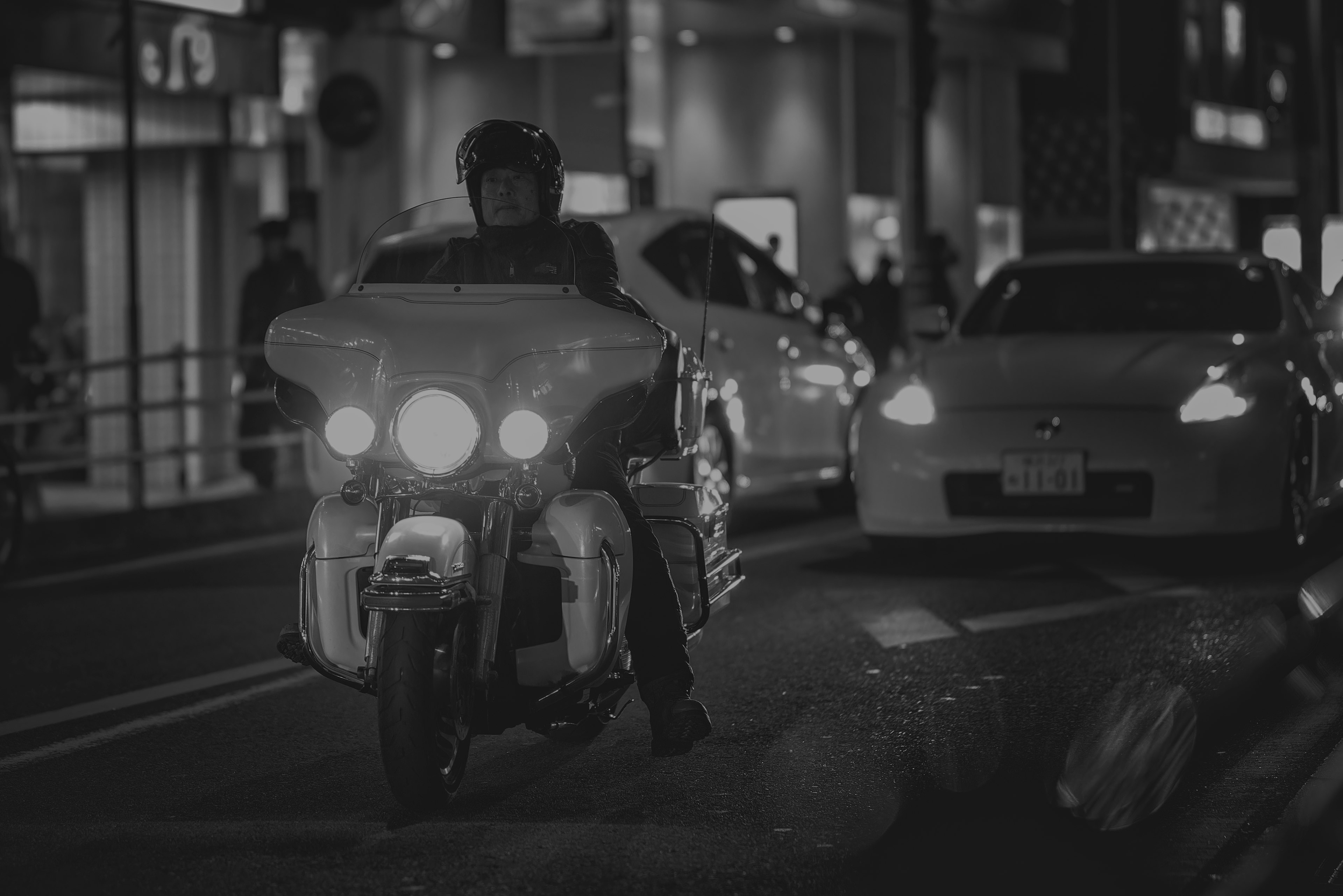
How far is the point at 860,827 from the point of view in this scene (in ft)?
16.8

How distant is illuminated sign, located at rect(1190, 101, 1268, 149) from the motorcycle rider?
32047mm

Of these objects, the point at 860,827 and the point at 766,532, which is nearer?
the point at 860,827

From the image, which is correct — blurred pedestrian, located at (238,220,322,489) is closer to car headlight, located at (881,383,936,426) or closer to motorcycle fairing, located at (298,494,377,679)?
car headlight, located at (881,383,936,426)

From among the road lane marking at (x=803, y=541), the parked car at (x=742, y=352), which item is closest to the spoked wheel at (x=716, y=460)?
the parked car at (x=742, y=352)

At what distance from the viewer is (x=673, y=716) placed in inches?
219

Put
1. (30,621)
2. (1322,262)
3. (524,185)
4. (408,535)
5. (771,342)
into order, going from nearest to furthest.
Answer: (408,535) → (524,185) → (30,621) → (771,342) → (1322,262)

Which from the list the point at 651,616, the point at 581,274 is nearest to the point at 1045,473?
the point at 651,616

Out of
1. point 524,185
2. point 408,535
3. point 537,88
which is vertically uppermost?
point 537,88

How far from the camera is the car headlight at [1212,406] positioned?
9.34m

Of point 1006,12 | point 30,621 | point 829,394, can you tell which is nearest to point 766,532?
point 829,394

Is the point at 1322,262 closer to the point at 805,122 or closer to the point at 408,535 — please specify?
the point at 805,122

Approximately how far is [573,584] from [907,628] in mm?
3210

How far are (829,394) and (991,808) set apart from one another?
280 inches

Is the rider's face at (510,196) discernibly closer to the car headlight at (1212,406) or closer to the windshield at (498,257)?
the windshield at (498,257)
